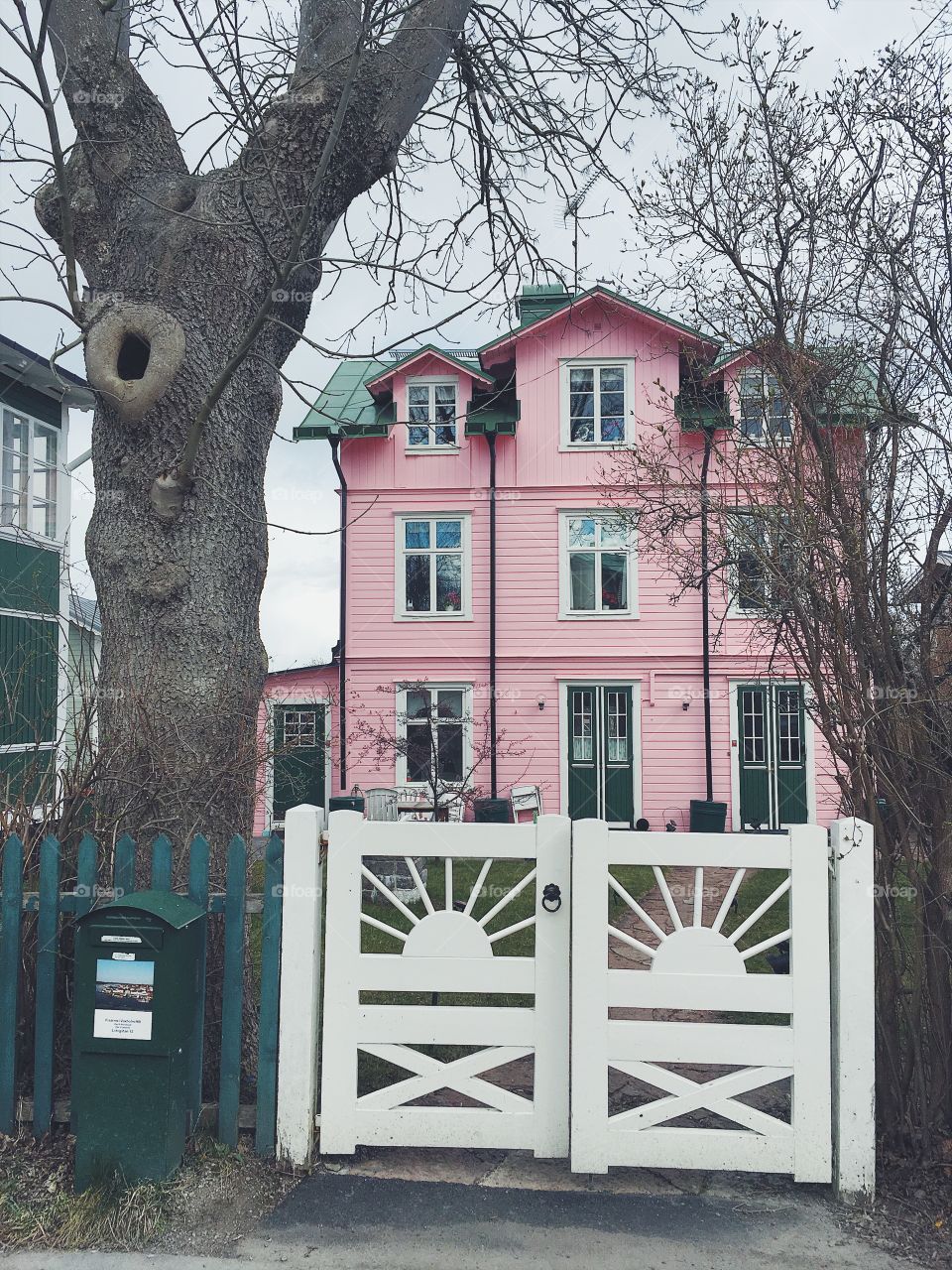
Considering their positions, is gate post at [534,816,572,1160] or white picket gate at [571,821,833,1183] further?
gate post at [534,816,572,1160]

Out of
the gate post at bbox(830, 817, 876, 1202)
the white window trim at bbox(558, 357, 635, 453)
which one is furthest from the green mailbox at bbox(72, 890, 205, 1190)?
the white window trim at bbox(558, 357, 635, 453)

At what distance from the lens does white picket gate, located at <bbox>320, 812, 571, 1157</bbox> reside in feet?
13.5

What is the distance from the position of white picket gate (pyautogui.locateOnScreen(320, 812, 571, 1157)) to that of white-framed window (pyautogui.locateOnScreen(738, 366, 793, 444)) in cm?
275

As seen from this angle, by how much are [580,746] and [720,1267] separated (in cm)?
1368

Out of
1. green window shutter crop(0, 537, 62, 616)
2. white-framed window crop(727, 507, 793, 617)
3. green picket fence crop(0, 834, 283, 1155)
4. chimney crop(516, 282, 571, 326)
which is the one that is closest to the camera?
green picket fence crop(0, 834, 283, 1155)

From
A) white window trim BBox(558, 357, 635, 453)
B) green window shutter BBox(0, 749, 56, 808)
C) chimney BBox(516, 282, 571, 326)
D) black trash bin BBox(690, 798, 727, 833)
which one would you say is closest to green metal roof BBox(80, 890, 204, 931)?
green window shutter BBox(0, 749, 56, 808)

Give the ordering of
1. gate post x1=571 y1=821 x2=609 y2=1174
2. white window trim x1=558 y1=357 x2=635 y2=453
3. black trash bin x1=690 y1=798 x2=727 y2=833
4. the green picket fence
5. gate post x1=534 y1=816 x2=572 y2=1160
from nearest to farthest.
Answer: gate post x1=571 y1=821 x2=609 y2=1174 → gate post x1=534 y1=816 x2=572 y2=1160 → the green picket fence → black trash bin x1=690 y1=798 x2=727 y2=833 → white window trim x1=558 y1=357 x2=635 y2=453

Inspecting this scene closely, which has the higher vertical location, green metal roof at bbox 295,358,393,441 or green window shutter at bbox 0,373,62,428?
green metal roof at bbox 295,358,393,441

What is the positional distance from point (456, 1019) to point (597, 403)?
1482 cm

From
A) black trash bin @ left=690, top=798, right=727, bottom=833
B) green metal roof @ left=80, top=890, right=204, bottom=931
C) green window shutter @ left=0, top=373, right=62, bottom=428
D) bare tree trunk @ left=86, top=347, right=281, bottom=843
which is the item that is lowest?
black trash bin @ left=690, top=798, right=727, bottom=833

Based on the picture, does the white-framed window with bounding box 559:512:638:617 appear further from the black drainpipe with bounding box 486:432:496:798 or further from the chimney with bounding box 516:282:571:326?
the chimney with bounding box 516:282:571:326

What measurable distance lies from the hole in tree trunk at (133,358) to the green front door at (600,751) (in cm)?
1259

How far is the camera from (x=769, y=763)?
16.8 meters

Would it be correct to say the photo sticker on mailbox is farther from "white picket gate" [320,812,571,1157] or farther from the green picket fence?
"white picket gate" [320,812,571,1157]
